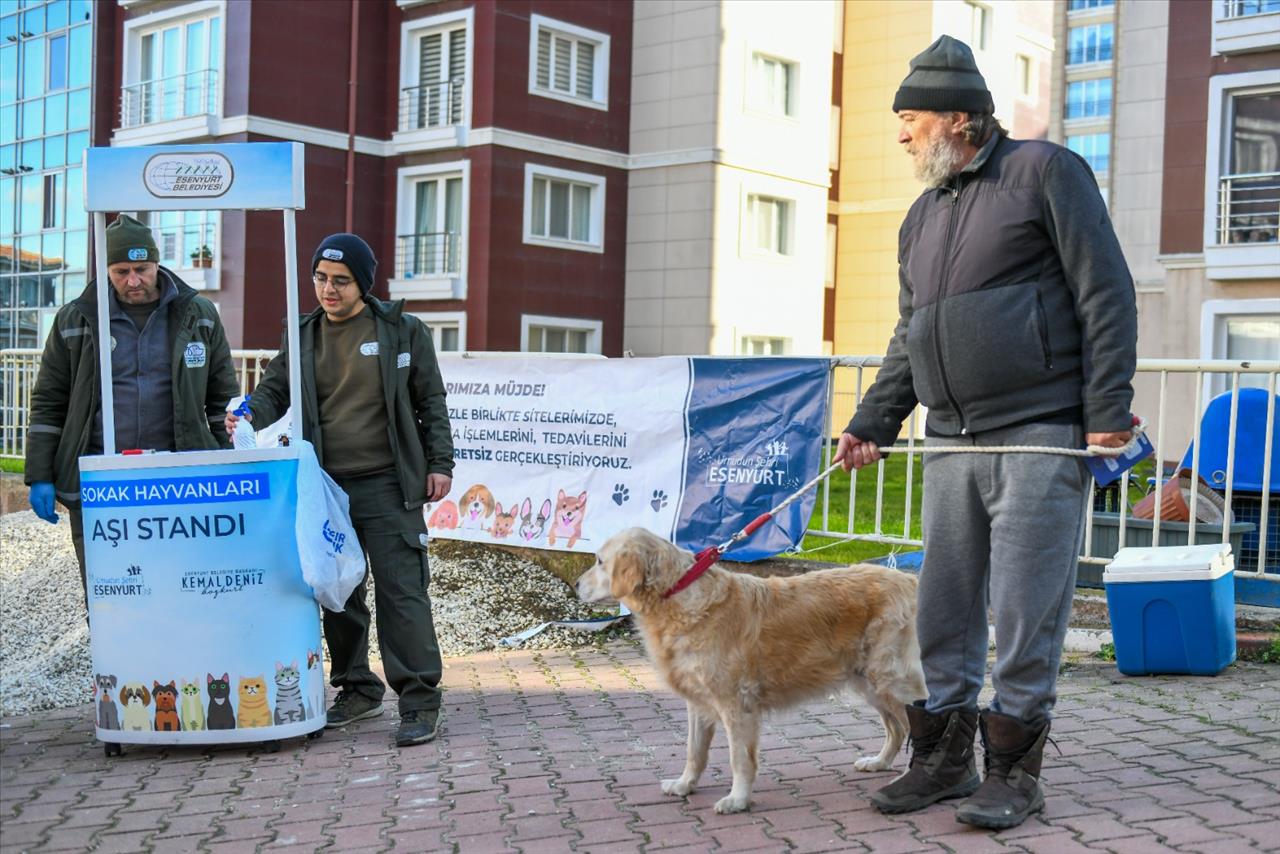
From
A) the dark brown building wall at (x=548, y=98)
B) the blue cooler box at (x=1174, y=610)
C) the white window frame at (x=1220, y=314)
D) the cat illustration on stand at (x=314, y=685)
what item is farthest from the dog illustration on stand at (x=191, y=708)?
the dark brown building wall at (x=548, y=98)

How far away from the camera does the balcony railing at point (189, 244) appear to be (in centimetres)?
2853

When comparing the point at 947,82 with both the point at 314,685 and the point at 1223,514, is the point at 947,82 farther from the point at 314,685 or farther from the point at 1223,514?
the point at 1223,514

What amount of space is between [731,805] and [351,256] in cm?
309

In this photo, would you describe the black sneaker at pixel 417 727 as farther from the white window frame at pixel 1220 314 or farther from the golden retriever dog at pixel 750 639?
the white window frame at pixel 1220 314

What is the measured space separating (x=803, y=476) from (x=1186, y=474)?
250 centimetres

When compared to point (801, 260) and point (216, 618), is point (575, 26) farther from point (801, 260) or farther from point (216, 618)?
point (216, 618)

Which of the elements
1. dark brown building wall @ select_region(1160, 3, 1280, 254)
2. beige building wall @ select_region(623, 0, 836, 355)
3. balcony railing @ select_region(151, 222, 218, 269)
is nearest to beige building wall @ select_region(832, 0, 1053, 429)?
beige building wall @ select_region(623, 0, 836, 355)

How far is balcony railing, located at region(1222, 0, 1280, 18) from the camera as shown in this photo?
21906 mm

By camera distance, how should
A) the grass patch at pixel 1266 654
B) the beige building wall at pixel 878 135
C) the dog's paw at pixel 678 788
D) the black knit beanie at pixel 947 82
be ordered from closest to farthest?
the black knit beanie at pixel 947 82, the dog's paw at pixel 678 788, the grass patch at pixel 1266 654, the beige building wall at pixel 878 135

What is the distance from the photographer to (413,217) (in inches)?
1194

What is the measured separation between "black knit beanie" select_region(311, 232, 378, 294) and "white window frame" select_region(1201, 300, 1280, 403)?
1925 cm

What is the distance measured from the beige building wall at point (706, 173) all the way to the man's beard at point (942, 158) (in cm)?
2581

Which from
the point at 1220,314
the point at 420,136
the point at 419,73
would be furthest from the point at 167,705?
the point at 419,73

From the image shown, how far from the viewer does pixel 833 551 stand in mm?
9680
